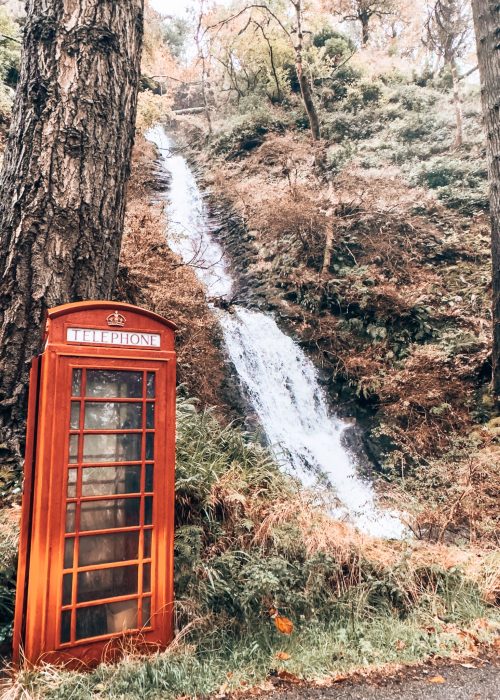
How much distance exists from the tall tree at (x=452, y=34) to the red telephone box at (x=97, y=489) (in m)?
9.91

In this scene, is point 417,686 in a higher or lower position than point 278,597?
lower

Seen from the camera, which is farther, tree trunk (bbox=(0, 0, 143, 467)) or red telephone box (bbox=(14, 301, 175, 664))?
tree trunk (bbox=(0, 0, 143, 467))

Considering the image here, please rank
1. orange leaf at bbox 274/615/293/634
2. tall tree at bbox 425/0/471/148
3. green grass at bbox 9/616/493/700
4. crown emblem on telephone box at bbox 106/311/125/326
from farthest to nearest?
tall tree at bbox 425/0/471/148 < orange leaf at bbox 274/615/293/634 < crown emblem on telephone box at bbox 106/311/125/326 < green grass at bbox 9/616/493/700

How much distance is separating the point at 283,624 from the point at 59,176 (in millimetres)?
3490

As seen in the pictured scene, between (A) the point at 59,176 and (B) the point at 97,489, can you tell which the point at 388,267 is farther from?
(B) the point at 97,489

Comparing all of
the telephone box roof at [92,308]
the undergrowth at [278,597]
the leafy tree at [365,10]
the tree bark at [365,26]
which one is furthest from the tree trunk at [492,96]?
the tree bark at [365,26]

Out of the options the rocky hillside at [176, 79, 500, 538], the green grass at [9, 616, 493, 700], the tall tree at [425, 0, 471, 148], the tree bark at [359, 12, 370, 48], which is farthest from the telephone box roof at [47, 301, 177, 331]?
the tree bark at [359, 12, 370, 48]

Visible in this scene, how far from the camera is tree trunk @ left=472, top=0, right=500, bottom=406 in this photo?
679 cm

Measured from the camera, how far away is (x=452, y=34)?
33.7ft

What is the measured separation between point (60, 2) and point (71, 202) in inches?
66.3

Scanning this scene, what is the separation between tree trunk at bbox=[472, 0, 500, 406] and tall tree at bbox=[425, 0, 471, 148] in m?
2.17

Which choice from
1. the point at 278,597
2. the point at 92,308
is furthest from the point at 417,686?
the point at 92,308

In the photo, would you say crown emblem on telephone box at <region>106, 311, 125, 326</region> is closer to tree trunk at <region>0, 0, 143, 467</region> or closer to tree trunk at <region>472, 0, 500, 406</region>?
tree trunk at <region>0, 0, 143, 467</region>

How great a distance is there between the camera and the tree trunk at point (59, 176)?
10.9ft
